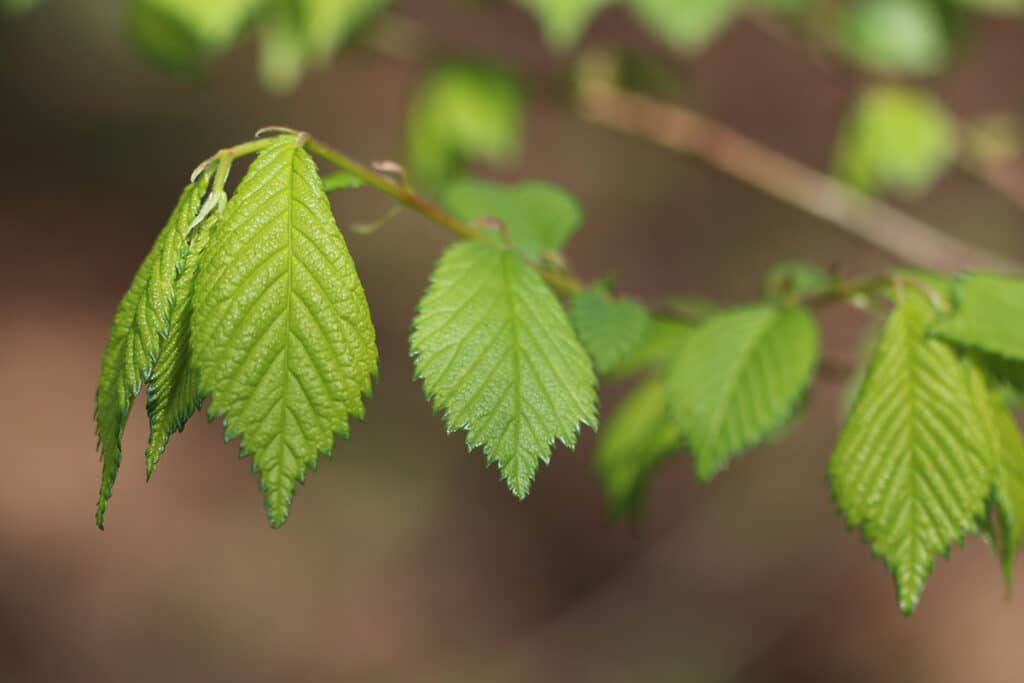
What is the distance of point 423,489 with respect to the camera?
12.2ft

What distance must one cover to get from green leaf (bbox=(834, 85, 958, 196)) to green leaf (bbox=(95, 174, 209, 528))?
5.25ft

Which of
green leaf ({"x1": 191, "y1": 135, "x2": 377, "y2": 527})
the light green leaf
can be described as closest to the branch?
the light green leaf

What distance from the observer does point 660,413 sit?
1.28 metres

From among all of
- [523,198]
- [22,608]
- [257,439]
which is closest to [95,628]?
[22,608]

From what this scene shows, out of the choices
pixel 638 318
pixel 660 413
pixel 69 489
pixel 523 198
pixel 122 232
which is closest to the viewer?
pixel 638 318

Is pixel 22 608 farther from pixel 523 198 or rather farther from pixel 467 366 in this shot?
pixel 467 366

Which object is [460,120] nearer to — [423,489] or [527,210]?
[527,210]

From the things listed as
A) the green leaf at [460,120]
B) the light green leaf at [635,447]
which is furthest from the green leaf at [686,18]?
the light green leaf at [635,447]

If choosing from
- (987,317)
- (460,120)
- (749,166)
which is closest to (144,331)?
(987,317)

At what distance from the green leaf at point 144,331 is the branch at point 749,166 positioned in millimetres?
1397

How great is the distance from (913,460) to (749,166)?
53.6 inches

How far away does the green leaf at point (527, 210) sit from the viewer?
3.47 ft

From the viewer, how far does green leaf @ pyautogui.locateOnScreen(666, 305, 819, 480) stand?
3.15ft

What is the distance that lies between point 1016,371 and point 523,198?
545 mm
